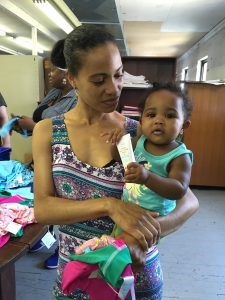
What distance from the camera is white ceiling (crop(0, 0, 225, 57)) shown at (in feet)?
15.5

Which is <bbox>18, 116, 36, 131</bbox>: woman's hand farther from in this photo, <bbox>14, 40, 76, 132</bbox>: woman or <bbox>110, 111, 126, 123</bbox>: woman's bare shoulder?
<bbox>110, 111, 126, 123</bbox>: woman's bare shoulder

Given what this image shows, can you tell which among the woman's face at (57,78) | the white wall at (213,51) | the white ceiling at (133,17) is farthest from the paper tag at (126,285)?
the white wall at (213,51)

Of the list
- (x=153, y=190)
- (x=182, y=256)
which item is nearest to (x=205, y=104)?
(x=182, y=256)

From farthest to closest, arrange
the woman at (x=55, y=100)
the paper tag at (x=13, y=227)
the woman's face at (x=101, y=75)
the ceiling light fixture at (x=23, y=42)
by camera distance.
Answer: the ceiling light fixture at (x=23, y=42)
the woman at (x=55, y=100)
the paper tag at (x=13, y=227)
the woman's face at (x=101, y=75)

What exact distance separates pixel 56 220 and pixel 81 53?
46 centimetres

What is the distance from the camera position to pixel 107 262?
0.57 metres

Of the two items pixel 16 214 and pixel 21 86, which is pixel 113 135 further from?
pixel 21 86

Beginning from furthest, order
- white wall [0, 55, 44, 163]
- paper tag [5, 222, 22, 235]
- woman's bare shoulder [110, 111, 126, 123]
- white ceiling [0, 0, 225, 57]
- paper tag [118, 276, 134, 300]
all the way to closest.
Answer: white ceiling [0, 0, 225, 57]
white wall [0, 55, 44, 163]
paper tag [5, 222, 22, 235]
woman's bare shoulder [110, 111, 126, 123]
paper tag [118, 276, 134, 300]

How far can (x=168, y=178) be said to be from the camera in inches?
33.9

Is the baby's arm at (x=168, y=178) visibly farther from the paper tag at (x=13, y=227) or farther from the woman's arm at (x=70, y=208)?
the paper tag at (x=13, y=227)

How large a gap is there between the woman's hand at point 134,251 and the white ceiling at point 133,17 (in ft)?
9.40

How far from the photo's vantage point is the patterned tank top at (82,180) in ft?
2.71

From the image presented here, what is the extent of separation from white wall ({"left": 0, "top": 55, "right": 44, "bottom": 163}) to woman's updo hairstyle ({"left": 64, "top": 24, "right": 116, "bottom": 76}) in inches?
130

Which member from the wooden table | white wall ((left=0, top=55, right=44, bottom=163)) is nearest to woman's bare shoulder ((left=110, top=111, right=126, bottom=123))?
the wooden table
